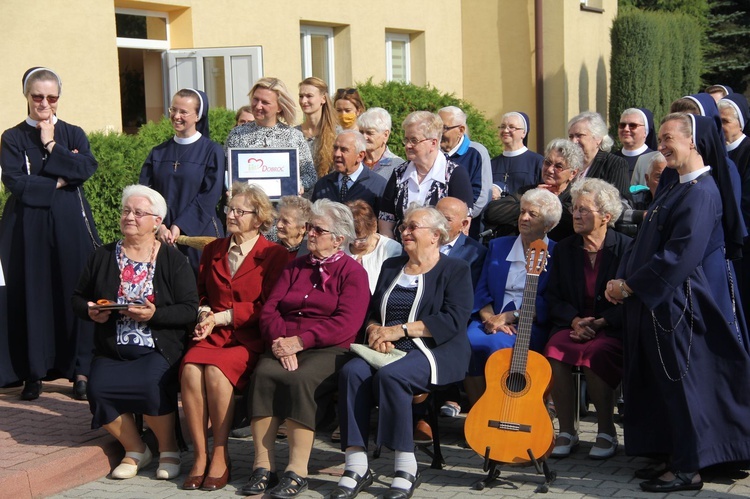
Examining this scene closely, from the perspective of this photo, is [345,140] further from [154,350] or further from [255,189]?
[154,350]

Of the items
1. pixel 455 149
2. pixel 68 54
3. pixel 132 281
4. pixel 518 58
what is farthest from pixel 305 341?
pixel 518 58

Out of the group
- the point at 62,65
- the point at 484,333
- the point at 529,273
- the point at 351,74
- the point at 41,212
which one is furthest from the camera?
the point at 351,74

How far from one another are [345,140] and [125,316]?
2189 mm

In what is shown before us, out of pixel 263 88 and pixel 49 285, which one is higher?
pixel 263 88

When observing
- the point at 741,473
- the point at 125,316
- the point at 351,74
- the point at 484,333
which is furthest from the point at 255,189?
the point at 351,74

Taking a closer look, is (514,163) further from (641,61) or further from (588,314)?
(641,61)

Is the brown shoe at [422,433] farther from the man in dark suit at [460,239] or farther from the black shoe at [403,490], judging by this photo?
the man in dark suit at [460,239]

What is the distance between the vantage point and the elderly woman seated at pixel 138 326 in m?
6.55

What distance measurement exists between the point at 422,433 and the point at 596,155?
267 cm

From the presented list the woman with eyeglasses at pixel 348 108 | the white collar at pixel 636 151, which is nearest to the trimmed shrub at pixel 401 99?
the woman with eyeglasses at pixel 348 108

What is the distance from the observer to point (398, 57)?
20.1 m

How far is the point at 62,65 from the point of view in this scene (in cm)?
1297

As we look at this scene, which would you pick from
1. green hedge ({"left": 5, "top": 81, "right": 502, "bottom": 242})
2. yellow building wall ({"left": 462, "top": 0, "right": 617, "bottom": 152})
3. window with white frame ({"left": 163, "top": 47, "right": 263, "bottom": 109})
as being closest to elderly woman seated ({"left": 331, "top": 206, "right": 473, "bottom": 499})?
green hedge ({"left": 5, "top": 81, "right": 502, "bottom": 242})

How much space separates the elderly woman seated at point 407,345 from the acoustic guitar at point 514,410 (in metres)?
0.25
